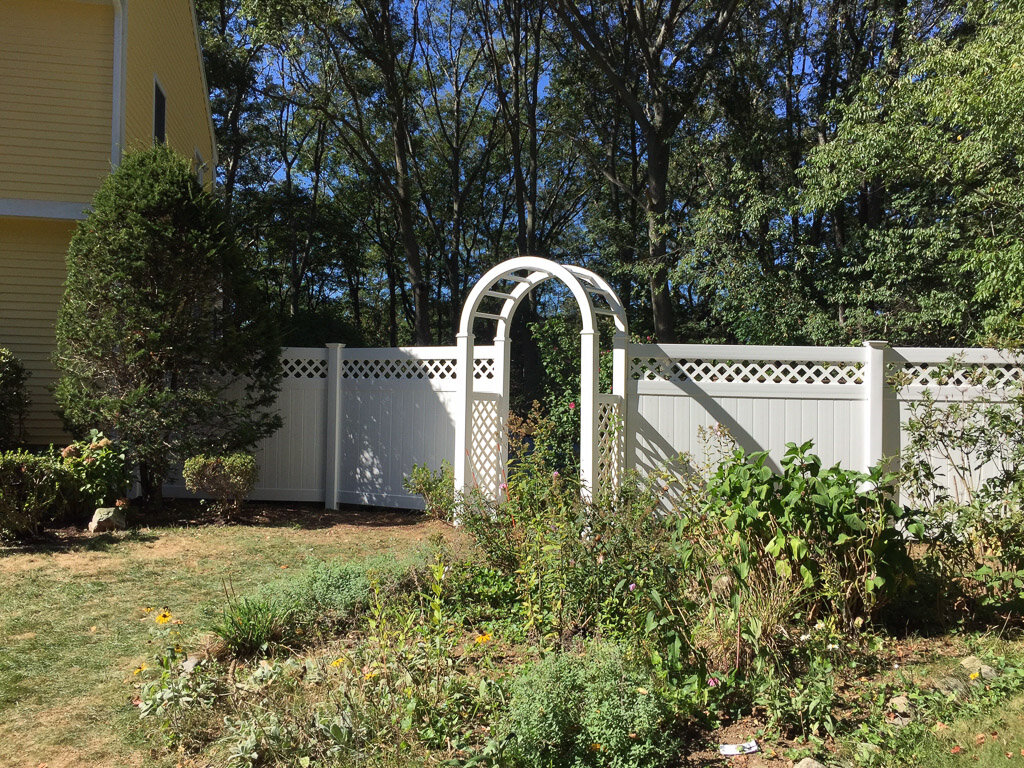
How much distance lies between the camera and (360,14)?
17.6 meters

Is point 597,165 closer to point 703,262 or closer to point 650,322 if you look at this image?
point 650,322

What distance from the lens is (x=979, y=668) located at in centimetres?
369

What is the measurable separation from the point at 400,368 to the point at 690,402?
3406 millimetres

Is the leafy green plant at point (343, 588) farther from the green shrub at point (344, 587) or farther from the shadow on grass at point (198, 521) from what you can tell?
the shadow on grass at point (198, 521)

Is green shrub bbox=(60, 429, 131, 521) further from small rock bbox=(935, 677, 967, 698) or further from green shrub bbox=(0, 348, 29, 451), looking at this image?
small rock bbox=(935, 677, 967, 698)

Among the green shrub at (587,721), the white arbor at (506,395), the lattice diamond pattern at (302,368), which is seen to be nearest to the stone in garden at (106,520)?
the lattice diamond pattern at (302,368)

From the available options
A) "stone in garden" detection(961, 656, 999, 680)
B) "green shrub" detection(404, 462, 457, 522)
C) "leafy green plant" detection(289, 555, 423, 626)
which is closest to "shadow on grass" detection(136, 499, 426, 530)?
"green shrub" detection(404, 462, 457, 522)

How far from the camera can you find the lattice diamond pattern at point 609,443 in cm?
708

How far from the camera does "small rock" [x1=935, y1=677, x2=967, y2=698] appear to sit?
11.3 feet

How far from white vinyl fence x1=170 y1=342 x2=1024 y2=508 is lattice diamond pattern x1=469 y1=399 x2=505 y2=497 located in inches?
0.8

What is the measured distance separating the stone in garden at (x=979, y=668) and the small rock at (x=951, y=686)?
0.45 feet

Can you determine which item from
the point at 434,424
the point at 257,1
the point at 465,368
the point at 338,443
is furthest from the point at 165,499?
the point at 257,1

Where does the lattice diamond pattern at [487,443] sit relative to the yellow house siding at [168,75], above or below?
below

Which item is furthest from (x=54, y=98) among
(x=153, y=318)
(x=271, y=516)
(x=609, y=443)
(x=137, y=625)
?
(x=609, y=443)
